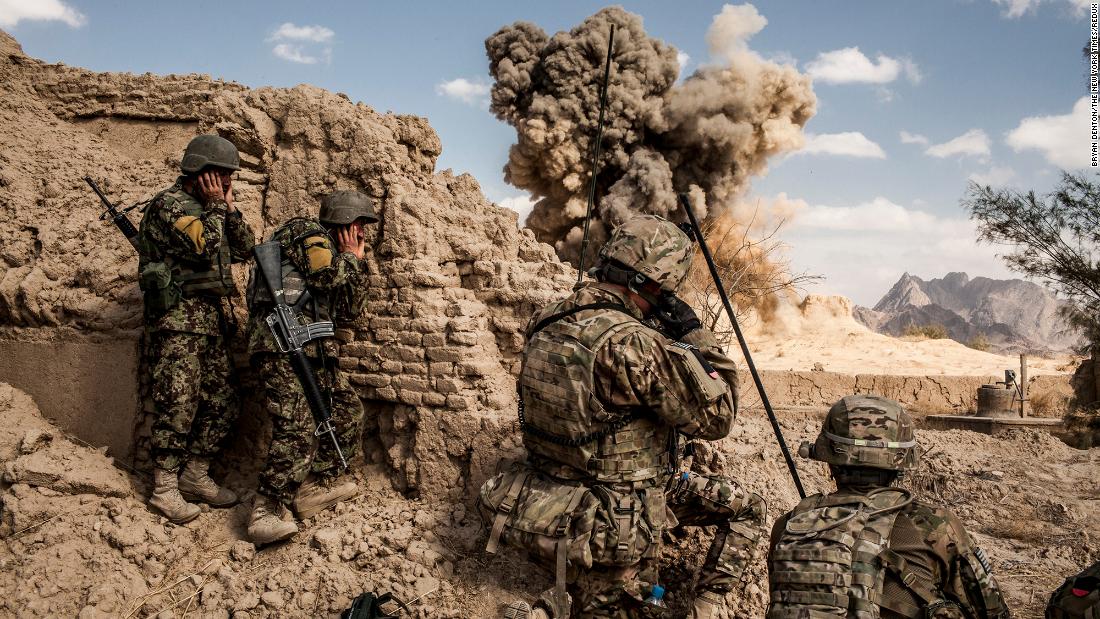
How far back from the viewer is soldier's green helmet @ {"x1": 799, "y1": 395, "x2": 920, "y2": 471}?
2.65 meters

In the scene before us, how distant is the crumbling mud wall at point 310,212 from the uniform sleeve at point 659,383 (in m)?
1.39

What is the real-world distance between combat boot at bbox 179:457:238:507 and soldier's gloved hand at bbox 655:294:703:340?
3010 mm

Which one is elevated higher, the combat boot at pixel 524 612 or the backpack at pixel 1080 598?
the backpack at pixel 1080 598

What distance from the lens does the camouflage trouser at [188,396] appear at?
438 cm

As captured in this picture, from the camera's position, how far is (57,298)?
5121 millimetres

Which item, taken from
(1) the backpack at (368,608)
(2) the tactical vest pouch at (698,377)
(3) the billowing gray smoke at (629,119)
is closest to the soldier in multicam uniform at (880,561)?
(2) the tactical vest pouch at (698,377)

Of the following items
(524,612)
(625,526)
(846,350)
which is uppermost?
(846,350)

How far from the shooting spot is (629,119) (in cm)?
2566

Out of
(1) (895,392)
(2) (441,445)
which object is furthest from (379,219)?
(1) (895,392)

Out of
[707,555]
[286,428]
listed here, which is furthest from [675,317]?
[286,428]

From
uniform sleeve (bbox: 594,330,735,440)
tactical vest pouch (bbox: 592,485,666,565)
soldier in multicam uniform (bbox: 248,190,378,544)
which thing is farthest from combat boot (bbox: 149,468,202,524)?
uniform sleeve (bbox: 594,330,735,440)

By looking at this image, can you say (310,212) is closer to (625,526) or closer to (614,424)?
(614,424)

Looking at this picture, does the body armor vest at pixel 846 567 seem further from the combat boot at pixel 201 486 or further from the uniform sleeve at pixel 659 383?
the combat boot at pixel 201 486

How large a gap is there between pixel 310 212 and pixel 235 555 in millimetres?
2366
